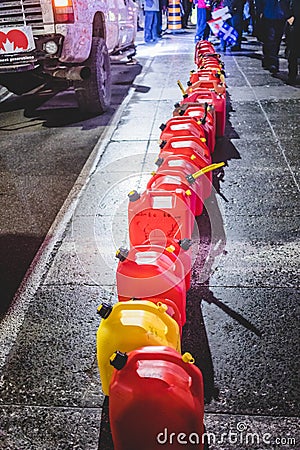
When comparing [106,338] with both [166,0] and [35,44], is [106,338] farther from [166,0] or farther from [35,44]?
[166,0]

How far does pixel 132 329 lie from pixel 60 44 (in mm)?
5468

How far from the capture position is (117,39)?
369 inches

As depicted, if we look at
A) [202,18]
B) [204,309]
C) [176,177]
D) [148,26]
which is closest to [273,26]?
[202,18]

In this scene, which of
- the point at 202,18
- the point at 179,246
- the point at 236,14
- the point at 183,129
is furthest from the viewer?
the point at 202,18

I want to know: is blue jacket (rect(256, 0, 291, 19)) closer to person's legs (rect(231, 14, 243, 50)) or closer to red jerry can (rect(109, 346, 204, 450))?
person's legs (rect(231, 14, 243, 50))

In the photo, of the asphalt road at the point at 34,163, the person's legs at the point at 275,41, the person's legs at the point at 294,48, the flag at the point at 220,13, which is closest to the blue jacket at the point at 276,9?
the person's legs at the point at 275,41

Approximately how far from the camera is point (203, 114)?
16.6 feet

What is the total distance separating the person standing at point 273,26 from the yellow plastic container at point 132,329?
31.2 feet

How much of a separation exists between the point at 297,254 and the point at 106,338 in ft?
6.87

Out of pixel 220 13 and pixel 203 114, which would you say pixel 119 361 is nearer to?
pixel 203 114

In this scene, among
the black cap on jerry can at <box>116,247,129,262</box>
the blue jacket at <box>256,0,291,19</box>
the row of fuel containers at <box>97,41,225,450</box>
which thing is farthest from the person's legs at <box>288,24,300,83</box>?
the black cap on jerry can at <box>116,247,129,262</box>

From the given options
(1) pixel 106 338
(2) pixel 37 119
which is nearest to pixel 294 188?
(1) pixel 106 338

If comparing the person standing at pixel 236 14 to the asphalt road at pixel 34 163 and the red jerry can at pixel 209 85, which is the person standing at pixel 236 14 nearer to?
the asphalt road at pixel 34 163

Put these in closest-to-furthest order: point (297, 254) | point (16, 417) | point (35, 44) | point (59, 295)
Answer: point (16, 417) → point (59, 295) → point (297, 254) → point (35, 44)
